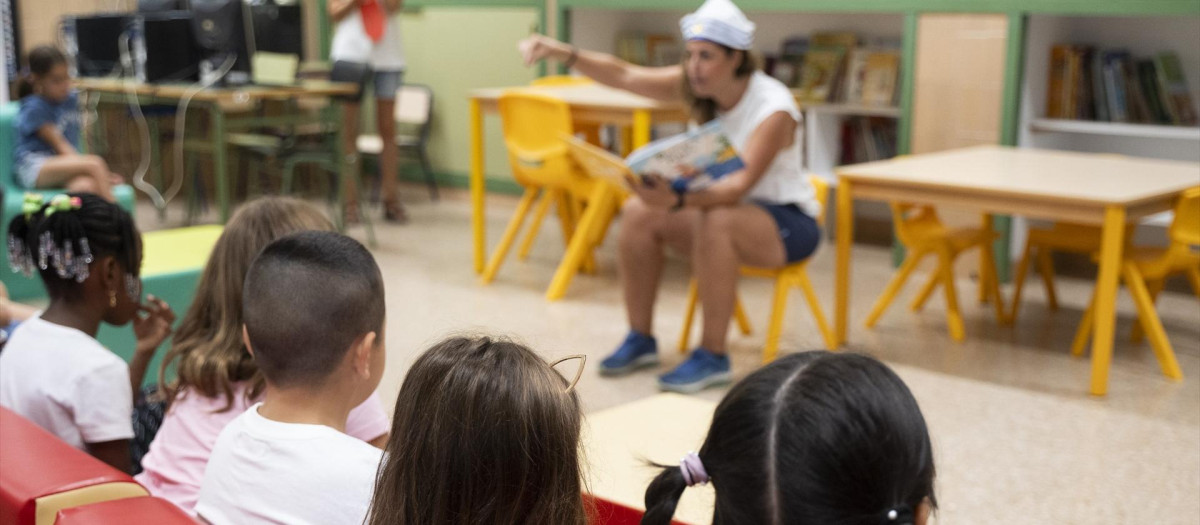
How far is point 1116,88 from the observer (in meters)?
4.85

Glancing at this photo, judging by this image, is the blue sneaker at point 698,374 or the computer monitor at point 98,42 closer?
the blue sneaker at point 698,374

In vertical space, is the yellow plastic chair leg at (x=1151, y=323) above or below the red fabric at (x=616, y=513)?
below

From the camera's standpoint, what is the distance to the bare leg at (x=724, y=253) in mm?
3477

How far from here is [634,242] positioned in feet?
12.0

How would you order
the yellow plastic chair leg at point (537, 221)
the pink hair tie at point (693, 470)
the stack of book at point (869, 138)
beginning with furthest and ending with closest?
Result: the stack of book at point (869, 138) < the yellow plastic chair leg at point (537, 221) < the pink hair tie at point (693, 470)

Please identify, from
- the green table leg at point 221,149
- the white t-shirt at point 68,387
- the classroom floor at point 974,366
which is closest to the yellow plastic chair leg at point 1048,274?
the classroom floor at point 974,366


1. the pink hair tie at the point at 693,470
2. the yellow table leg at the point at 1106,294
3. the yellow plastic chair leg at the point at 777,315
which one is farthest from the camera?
the yellow plastic chair leg at the point at 777,315

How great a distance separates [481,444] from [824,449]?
0.32 m

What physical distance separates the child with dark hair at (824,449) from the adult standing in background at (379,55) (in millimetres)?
5174

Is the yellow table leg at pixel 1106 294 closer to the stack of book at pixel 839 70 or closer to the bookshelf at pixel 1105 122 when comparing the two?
the bookshelf at pixel 1105 122

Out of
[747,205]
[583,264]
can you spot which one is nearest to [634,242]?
[747,205]

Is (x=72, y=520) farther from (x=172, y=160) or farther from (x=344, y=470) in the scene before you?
(x=172, y=160)

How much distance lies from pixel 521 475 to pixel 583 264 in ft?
13.0

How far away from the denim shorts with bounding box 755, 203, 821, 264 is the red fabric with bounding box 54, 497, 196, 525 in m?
2.51
